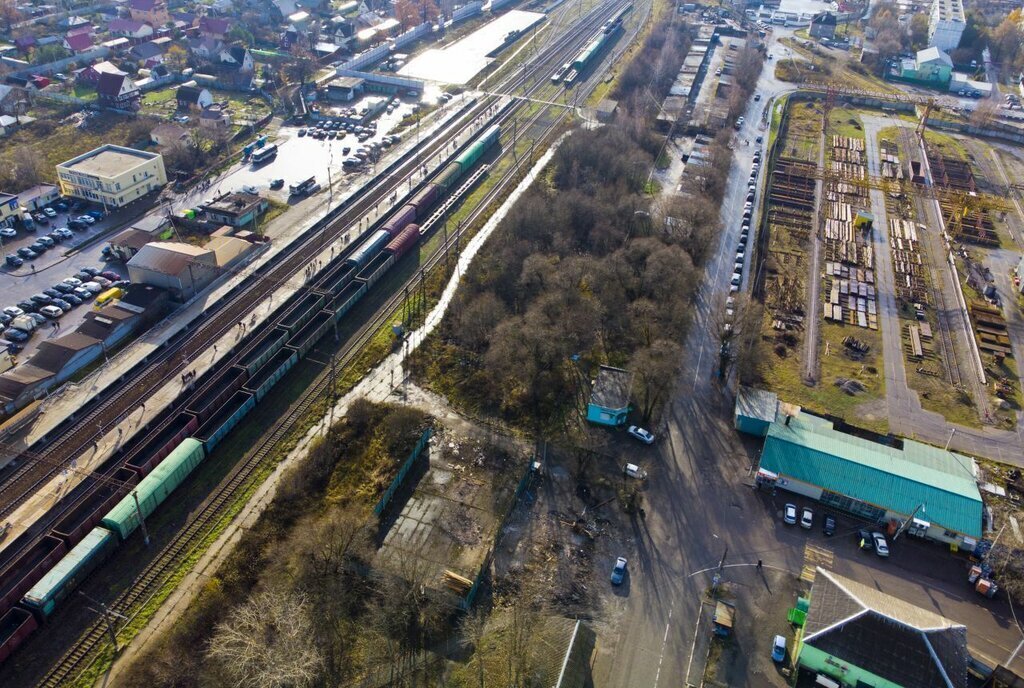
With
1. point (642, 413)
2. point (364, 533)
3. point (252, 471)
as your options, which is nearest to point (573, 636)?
point (364, 533)

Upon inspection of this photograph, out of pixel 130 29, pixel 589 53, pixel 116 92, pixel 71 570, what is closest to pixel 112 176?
pixel 116 92

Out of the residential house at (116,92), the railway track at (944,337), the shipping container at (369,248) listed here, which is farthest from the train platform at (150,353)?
the railway track at (944,337)

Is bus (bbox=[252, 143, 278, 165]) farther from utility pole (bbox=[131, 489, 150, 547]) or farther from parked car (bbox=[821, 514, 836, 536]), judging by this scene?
parked car (bbox=[821, 514, 836, 536])

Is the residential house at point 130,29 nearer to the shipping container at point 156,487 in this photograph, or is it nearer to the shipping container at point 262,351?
the shipping container at point 262,351

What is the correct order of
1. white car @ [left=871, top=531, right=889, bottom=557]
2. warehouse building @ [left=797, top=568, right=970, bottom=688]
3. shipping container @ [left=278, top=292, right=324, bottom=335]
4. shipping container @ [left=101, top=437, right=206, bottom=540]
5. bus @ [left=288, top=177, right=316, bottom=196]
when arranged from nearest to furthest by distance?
warehouse building @ [left=797, top=568, right=970, bottom=688], shipping container @ [left=101, top=437, right=206, bottom=540], white car @ [left=871, top=531, right=889, bottom=557], shipping container @ [left=278, top=292, right=324, bottom=335], bus @ [left=288, top=177, right=316, bottom=196]

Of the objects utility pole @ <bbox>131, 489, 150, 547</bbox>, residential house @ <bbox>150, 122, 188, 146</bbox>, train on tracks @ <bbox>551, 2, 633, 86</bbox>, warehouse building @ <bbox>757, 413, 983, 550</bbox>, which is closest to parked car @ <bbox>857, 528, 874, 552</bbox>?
warehouse building @ <bbox>757, 413, 983, 550</bbox>

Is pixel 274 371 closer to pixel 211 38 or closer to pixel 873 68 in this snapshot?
pixel 211 38
